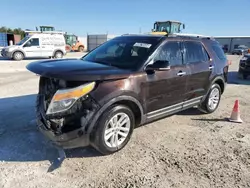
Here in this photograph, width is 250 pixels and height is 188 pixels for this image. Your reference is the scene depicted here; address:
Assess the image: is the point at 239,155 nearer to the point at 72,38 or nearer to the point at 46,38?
the point at 46,38

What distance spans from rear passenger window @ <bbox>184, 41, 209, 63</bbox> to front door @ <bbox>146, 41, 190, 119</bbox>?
0.81ft

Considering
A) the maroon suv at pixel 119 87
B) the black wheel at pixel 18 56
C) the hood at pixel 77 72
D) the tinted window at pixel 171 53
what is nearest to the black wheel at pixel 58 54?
the black wheel at pixel 18 56

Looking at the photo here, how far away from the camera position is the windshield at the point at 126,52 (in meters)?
3.72

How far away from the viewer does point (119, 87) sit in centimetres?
323

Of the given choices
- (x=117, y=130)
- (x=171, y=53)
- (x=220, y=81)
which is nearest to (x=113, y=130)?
(x=117, y=130)

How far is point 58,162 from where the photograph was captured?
3.16 metres

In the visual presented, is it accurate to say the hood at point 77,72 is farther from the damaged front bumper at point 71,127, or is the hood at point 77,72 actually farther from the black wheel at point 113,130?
the black wheel at point 113,130

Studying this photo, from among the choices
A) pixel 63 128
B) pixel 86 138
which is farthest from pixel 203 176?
pixel 63 128

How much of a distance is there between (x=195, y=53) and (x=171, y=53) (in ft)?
2.80

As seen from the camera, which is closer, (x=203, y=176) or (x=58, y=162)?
(x=203, y=176)

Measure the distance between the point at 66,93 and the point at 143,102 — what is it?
1.31 m

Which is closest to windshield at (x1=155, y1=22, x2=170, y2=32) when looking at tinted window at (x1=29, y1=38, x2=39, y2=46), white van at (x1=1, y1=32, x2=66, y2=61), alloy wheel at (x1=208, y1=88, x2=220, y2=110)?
white van at (x1=1, y1=32, x2=66, y2=61)

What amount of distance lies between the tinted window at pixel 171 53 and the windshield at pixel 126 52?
179 mm

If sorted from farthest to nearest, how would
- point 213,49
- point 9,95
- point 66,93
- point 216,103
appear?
point 9,95 → point 216,103 → point 213,49 → point 66,93
